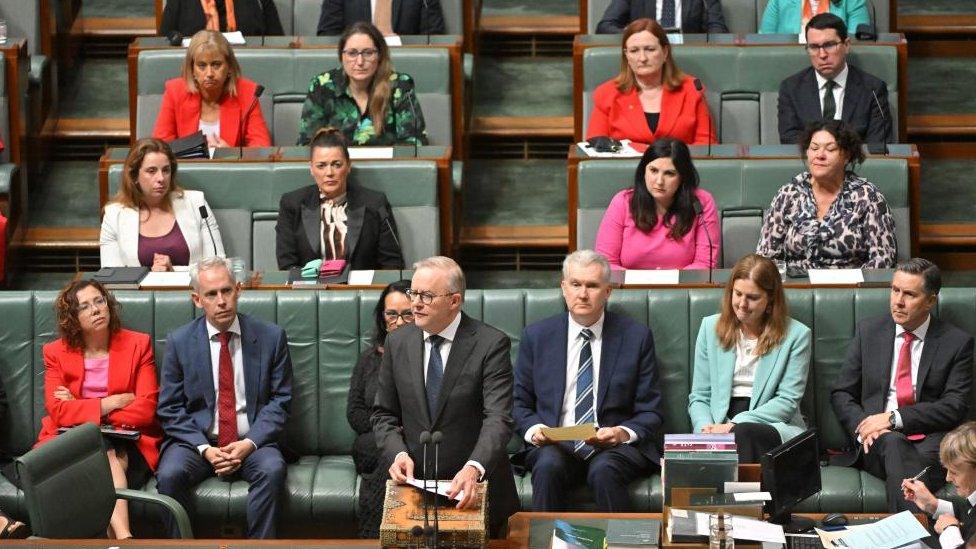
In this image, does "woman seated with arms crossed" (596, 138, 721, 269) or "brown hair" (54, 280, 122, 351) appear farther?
"woman seated with arms crossed" (596, 138, 721, 269)

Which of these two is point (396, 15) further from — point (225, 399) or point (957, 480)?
point (957, 480)

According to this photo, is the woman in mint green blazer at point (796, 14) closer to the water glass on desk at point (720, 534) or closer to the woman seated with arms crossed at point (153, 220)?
the woman seated with arms crossed at point (153, 220)

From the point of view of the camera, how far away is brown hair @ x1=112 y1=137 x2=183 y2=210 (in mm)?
4246

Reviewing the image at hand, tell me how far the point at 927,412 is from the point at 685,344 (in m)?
0.59

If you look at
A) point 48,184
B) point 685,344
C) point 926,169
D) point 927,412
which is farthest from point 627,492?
point 48,184

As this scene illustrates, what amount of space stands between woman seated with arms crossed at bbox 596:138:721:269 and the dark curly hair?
32 centimetres

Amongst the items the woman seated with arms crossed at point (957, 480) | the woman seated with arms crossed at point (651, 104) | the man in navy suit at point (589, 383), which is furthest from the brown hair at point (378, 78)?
the woman seated with arms crossed at point (957, 480)

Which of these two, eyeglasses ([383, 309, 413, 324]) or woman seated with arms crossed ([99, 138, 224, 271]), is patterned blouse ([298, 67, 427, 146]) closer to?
woman seated with arms crossed ([99, 138, 224, 271])

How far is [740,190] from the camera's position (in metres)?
4.38

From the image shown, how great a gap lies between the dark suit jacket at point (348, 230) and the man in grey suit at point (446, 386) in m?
1.06

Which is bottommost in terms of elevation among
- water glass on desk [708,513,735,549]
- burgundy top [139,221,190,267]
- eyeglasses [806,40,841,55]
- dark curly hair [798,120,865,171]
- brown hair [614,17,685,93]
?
water glass on desk [708,513,735,549]

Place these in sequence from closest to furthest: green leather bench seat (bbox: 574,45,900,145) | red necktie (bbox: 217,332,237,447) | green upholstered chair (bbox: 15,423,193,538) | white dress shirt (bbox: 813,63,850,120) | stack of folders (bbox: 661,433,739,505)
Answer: stack of folders (bbox: 661,433,739,505), green upholstered chair (bbox: 15,423,193,538), red necktie (bbox: 217,332,237,447), white dress shirt (bbox: 813,63,850,120), green leather bench seat (bbox: 574,45,900,145)

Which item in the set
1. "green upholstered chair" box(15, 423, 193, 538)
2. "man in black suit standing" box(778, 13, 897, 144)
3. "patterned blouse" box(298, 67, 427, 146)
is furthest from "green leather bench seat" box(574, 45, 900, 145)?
"green upholstered chair" box(15, 423, 193, 538)

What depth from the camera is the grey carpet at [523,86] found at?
5387mm
